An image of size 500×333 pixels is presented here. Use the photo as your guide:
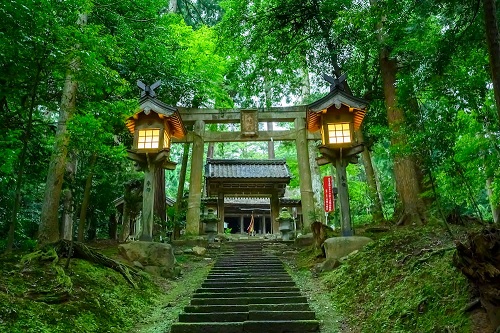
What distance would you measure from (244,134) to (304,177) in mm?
2955

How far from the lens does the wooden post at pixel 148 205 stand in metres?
10.2

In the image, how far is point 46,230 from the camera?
863cm

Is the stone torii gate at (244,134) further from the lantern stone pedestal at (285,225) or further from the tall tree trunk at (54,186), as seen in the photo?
the tall tree trunk at (54,186)

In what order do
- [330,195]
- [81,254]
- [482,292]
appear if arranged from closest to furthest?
1. [482,292]
2. [81,254]
3. [330,195]

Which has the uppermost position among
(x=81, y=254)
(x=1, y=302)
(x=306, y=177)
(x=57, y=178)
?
(x=306, y=177)

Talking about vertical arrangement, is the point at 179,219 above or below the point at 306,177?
below

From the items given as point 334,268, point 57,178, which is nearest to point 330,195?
point 334,268

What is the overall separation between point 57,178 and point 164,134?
3152mm

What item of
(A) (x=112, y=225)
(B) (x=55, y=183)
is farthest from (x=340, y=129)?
→ (A) (x=112, y=225)

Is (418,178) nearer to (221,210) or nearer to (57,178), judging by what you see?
(57,178)

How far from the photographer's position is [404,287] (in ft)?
17.7

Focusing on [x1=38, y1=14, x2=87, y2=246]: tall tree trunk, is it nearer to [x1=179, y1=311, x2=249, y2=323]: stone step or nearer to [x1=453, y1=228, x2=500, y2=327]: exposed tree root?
[x1=179, y1=311, x2=249, y2=323]: stone step

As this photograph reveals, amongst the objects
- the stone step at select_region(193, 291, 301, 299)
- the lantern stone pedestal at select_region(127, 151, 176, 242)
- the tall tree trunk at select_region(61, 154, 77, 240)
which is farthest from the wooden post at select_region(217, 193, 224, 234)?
the stone step at select_region(193, 291, 301, 299)

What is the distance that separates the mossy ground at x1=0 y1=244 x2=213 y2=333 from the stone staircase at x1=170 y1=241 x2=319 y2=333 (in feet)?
2.68
